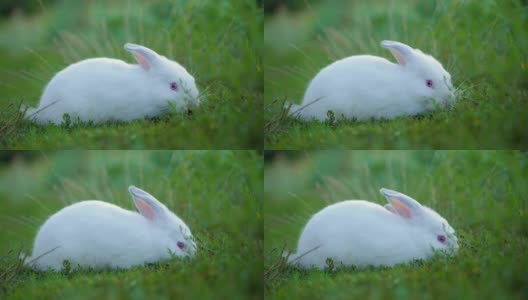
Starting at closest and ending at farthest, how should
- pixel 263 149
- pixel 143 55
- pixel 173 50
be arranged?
pixel 143 55 → pixel 263 149 → pixel 173 50

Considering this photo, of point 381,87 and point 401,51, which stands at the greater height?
point 401,51

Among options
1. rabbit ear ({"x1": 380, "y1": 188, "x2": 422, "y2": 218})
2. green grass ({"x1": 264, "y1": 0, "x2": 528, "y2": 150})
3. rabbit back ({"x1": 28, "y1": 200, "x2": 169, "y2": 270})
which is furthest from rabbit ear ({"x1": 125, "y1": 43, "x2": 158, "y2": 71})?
rabbit ear ({"x1": 380, "y1": 188, "x2": 422, "y2": 218})

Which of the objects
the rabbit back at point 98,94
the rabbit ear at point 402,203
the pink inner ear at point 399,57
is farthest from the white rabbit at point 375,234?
the rabbit back at point 98,94

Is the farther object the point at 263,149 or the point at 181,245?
the point at 263,149

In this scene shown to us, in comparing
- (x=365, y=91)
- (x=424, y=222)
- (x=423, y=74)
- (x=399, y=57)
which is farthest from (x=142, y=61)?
(x=424, y=222)

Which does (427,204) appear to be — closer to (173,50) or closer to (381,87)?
(381,87)

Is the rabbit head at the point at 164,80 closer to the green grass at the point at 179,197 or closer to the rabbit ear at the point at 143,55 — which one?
the rabbit ear at the point at 143,55
